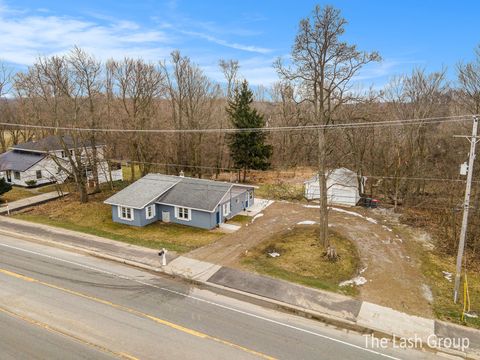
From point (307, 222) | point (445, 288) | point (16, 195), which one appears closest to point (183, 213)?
point (307, 222)

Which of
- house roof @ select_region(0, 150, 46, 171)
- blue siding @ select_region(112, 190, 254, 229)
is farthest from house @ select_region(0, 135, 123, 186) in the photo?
blue siding @ select_region(112, 190, 254, 229)

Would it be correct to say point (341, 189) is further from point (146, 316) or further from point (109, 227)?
point (146, 316)

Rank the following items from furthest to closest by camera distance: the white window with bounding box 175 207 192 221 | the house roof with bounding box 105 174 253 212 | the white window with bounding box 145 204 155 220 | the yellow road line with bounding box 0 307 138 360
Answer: the white window with bounding box 145 204 155 220 → the white window with bounding box 175 207 192 221 → the house roof with bounding box 105 174 253 212 → the yellow road line with bounding box 0 307 138 360

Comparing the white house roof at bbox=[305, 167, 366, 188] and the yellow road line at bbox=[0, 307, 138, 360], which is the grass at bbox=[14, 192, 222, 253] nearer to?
the yellow road line at bbox=[0, 307, 138, 360]

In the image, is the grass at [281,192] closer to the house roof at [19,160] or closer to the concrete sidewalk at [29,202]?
the concrete sidewalk at [29,202]

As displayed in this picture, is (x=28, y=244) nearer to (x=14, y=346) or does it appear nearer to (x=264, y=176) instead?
(x=14, y=346)

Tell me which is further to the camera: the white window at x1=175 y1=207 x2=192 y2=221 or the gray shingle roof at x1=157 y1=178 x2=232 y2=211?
the white window at x1=175 y1=207 x2=192 y2=221

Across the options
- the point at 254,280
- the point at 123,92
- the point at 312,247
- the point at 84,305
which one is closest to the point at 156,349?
the point at 84,305
